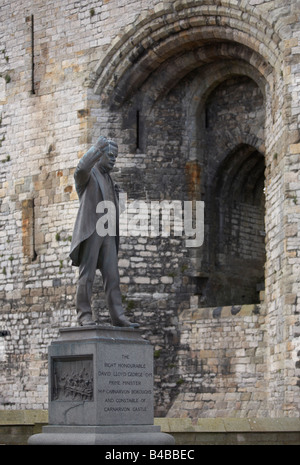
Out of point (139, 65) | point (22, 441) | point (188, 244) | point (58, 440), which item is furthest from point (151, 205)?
point (58, 440)

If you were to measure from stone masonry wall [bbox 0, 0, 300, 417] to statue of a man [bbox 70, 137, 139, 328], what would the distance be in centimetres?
632

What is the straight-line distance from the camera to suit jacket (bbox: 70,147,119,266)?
11617mm

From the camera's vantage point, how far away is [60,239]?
19.8 meters

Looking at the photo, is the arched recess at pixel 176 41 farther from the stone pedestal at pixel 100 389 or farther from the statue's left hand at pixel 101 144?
the stone pedestal at pixel 100 389

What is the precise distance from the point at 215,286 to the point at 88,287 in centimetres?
843

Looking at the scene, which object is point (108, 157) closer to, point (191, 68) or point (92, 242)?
point (92, 242)

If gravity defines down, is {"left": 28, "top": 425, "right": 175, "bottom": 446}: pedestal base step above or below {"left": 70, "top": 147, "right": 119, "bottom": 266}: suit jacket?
below

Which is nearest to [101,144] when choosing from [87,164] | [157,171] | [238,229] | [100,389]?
[87,164]

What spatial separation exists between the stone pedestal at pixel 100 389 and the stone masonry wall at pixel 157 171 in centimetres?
675

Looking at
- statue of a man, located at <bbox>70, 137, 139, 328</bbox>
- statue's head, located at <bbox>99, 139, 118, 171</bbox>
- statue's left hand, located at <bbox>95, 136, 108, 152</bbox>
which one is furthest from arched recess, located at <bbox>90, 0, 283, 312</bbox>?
statue of a man, located at <bbox>70, 137, 139, 328</bbox>

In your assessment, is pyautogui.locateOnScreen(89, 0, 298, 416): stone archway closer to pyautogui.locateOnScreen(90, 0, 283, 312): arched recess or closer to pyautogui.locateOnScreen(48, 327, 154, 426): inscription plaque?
pyautogui.locateOnScreen(90, 0, 283, 312): arched recess

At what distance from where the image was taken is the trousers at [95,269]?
11.6 m

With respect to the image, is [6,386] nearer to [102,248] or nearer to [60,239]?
[60,239]

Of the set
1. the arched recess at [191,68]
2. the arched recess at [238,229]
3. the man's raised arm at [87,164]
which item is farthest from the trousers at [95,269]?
the arched recess at [238,229]
